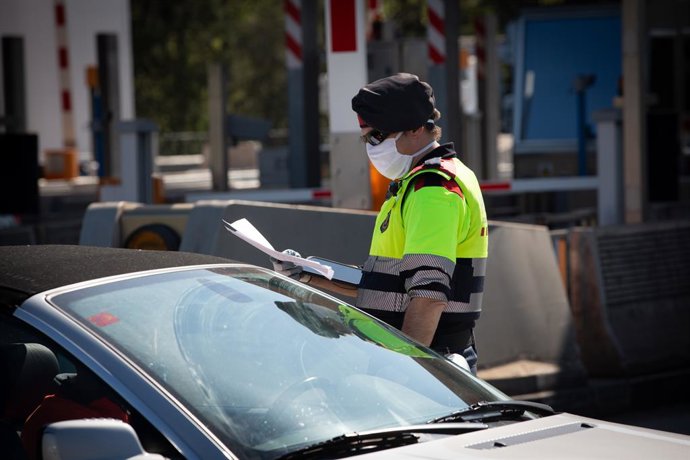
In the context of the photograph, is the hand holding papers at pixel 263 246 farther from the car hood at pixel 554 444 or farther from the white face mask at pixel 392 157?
the car hood at pixel 554 444

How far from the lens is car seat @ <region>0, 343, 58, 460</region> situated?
3.70 metres

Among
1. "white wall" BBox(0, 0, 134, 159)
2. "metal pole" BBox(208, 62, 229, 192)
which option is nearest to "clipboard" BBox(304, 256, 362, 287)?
"metal pole" BBox(208, 62, 229, 192)

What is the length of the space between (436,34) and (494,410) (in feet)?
31.7

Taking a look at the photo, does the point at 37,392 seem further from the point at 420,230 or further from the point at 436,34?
the point at 436,34

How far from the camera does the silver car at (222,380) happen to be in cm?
337

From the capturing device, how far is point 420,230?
458 centimetres

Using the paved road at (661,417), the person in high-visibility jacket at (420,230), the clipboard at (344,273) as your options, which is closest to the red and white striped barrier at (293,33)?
the paved road at (661,417)

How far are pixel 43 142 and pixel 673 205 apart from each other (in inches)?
596

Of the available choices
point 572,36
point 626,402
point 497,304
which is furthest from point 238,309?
point 572,36

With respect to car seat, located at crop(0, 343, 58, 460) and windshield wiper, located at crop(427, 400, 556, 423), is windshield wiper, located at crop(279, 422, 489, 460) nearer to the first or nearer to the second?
windshield wiper, located at crop(427, 400, 556, 423)

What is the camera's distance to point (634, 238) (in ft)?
30.1

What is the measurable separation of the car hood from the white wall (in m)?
21.1

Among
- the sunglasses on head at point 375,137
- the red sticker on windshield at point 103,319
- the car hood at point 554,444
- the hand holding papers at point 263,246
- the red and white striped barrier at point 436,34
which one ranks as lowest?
the car hood at point 554,444

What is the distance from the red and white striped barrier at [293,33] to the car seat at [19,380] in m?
11.1
